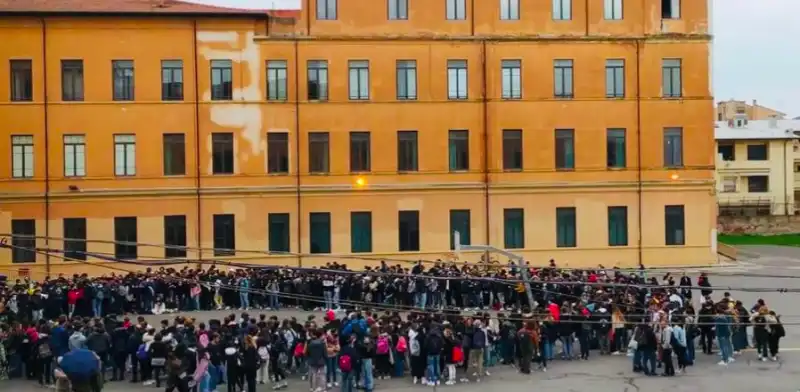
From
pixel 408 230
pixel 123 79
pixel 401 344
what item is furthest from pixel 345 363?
pixel 123 79

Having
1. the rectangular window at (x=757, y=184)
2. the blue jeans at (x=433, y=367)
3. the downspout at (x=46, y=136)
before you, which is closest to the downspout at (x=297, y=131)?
the downspout at (x=46, y=136)

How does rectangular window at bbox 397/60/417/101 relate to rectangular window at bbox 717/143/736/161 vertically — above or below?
above

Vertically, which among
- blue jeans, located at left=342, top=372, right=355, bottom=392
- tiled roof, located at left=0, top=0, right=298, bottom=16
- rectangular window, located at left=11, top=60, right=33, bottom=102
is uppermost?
tiled roof, located at left=0, top=0, right=298, bottom=16

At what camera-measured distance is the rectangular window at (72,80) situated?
4303 cm

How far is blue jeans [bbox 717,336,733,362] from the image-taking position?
24.1 metres

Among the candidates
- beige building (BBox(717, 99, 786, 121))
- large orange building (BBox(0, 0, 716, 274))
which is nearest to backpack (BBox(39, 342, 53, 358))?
large orange building (BBox(0, 0, 716, 274))

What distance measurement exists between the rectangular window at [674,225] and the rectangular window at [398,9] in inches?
607

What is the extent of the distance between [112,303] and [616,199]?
2436 cm

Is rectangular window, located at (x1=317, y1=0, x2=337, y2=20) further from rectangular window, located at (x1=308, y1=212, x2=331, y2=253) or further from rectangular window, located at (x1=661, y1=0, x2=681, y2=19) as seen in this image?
rectangular window, located at (x1=661, y1=0, x2=681, y2=19)

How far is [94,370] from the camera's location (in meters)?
17.0

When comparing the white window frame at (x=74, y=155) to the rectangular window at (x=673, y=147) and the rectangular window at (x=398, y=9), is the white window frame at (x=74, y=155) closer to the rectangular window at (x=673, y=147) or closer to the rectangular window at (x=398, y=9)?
the rectangular window at (x=398, y=9)

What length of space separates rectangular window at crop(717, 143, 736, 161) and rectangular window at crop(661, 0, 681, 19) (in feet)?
138

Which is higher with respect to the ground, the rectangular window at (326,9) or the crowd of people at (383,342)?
the rectangular window at (326,9)

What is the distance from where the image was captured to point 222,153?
43938 mm
